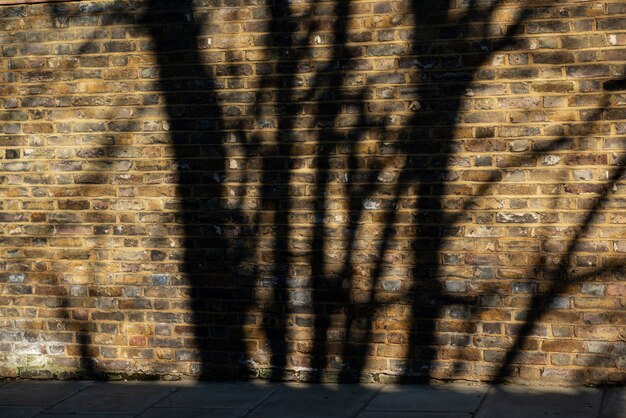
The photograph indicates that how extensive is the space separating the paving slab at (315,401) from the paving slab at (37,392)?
5.11 feet

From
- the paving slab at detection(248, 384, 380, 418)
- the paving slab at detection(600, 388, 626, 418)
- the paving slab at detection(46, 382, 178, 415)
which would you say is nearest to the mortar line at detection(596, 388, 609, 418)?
the paving slab at detection(600, 388, 626, 418)

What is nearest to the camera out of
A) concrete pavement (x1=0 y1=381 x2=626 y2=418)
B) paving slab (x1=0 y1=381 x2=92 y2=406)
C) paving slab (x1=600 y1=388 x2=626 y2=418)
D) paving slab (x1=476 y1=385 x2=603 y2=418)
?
paving slab (x1=600 y1=388 x2=626 y2=418)

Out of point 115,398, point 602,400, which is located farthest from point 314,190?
point 602,400

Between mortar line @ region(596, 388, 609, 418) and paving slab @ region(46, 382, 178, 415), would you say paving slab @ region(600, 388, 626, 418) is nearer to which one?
mortar line @ region(596, 388, 609, 418)

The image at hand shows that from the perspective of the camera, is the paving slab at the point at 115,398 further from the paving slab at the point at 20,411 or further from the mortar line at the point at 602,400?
the mortar line at the point at 602,400

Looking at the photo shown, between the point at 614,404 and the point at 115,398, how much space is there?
11.0 ft

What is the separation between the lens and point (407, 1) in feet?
22.0

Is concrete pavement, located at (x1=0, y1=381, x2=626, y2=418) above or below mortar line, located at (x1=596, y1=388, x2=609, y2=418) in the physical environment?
below

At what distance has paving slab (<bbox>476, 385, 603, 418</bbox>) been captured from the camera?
6.01 meters

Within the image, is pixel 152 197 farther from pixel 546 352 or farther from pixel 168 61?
pixel 546 352

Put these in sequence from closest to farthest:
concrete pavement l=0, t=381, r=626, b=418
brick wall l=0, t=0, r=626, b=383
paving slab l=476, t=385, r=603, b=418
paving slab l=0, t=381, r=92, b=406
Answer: paving slab l=476, t=385, r=603, b=418, concrete pavement l=0, t=381, r=626, b=418, brick wall l=0, t=0, r=626, b=383, paving slab l=0, t=381, r=92, b=406

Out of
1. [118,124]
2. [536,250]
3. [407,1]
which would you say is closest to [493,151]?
[536,250]

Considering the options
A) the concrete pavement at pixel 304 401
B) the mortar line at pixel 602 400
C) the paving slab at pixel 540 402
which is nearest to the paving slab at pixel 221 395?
the concrete pavement at pixel 304 401

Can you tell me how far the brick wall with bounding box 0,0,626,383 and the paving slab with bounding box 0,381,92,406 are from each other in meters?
0.17
